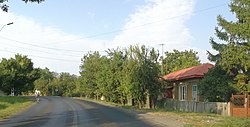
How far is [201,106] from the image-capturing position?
32938 millimetres

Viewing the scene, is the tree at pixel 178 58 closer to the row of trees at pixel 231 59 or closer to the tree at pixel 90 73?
the tree at pixel 90 73

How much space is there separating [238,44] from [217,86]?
382 cm

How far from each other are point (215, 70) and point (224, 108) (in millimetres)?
3781

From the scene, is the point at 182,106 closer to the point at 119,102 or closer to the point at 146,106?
the point at 146,106

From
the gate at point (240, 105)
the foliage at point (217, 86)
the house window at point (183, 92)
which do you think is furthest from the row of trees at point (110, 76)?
the gate at point (240, 105)

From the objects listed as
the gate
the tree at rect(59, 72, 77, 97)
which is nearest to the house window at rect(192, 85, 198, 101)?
the gate

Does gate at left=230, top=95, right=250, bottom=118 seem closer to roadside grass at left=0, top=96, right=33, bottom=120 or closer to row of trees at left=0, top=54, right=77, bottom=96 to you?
roadside grass at left=0, top=96, right=33, bottom=120

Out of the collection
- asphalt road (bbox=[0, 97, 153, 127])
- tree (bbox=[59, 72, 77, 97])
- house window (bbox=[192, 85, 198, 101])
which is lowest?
asphalt road (bbox=[0, 97, 153, 127])

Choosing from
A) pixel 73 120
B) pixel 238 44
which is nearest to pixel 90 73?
pixel 238 44

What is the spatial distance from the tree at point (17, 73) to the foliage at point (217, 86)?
4311cm

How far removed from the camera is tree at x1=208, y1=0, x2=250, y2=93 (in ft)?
90.8

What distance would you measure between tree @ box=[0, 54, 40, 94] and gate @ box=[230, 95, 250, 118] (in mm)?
46755

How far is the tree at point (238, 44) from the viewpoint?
27673 millimetres

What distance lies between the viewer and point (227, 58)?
2848 cm
